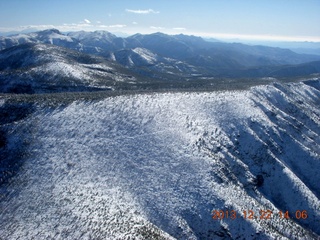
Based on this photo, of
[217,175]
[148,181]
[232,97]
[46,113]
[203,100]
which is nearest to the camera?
[148,181]

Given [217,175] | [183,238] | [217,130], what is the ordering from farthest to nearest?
[217,130] → [217,175] → [183,238]

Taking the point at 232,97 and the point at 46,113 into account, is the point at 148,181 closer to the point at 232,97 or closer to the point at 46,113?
the point at 46,113

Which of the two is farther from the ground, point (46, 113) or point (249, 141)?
point (46, 113)

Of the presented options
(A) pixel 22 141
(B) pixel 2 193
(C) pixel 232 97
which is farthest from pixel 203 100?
(B) pixel 2 193
